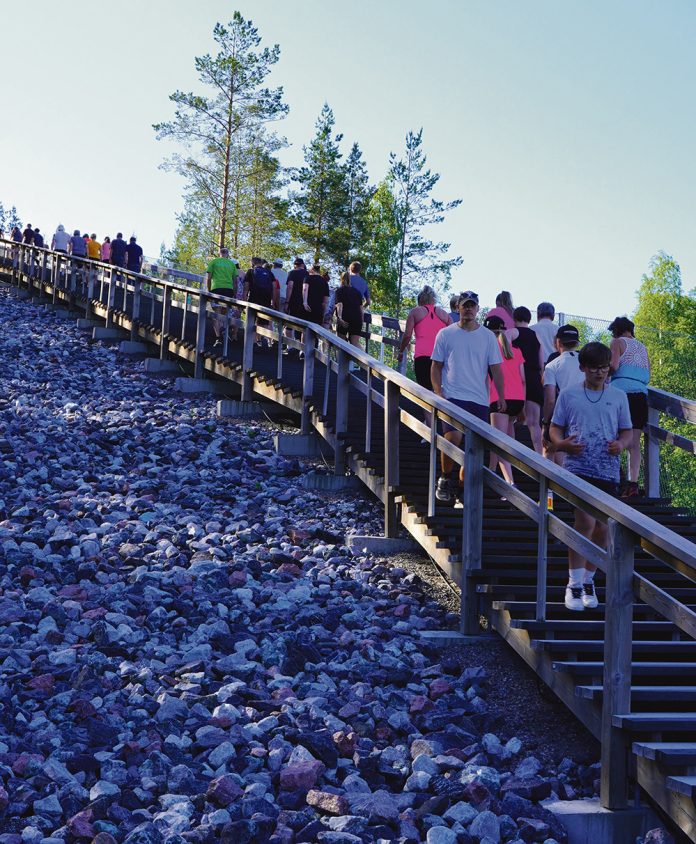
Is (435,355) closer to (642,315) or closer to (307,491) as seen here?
(307,491)

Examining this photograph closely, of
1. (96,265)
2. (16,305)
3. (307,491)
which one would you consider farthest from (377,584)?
(16,305)

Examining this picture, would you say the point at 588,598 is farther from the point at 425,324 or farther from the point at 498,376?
the point at 425,324

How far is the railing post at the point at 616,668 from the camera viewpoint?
5.05 meters

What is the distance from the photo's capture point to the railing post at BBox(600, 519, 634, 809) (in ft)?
16.6

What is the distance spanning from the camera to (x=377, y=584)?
8.45 m

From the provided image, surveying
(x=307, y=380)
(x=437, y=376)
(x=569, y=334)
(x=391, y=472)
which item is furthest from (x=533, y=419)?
(x=307, y=380)

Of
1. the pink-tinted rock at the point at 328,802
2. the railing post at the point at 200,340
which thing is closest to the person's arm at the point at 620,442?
the pink-tinted rock at the point at 328,802

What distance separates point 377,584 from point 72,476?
438cm

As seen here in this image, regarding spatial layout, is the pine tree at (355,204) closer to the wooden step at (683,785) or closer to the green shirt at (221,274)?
the green shirt at (221,274)

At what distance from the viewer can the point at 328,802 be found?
5.07 meters

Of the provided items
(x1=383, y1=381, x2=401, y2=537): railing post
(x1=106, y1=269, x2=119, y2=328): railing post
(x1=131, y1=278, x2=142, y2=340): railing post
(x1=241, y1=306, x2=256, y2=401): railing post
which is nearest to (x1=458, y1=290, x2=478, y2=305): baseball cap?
(x1=383, y1=381, x2=401, y2=537): railing post

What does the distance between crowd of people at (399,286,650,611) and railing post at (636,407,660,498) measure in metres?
0.28

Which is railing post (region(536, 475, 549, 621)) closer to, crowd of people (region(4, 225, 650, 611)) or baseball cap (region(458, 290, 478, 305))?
crowd of people (region(4, 225, 650, 611))

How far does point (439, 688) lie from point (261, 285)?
13.0 metres
